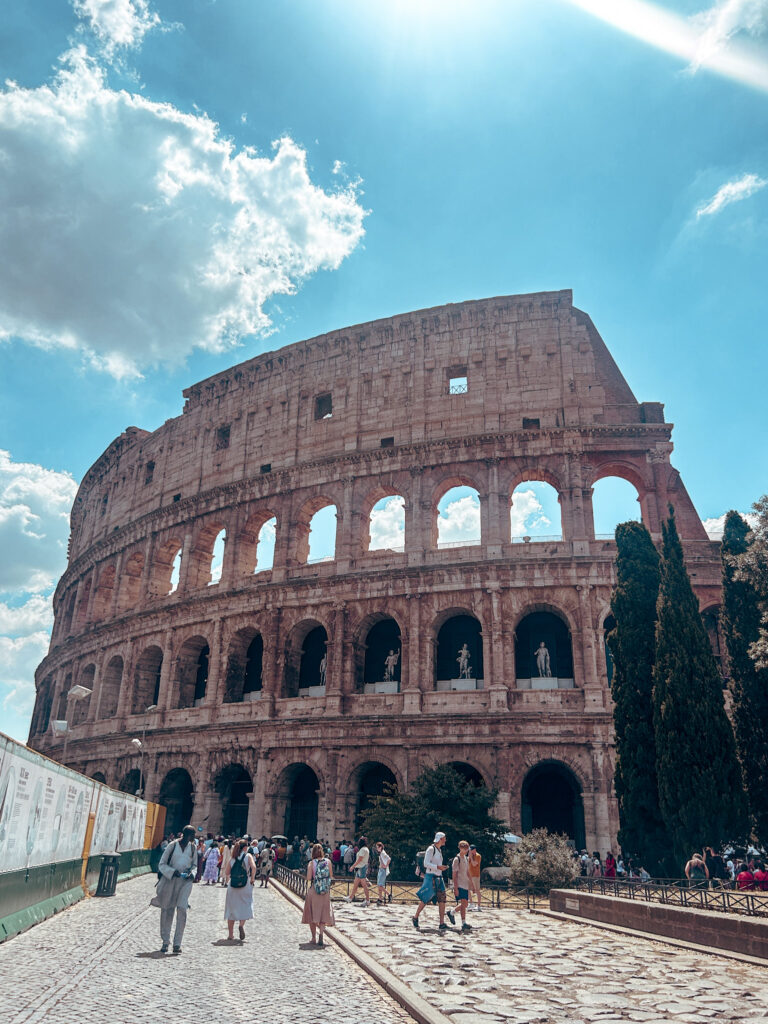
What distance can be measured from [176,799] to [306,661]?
25.7 ft

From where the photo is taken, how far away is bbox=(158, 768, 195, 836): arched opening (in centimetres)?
2927

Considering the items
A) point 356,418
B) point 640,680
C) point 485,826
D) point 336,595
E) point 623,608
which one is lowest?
point 485,826

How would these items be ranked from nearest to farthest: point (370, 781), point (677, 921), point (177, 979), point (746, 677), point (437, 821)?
point (177, 979) → point (677, 921) → point (746, 677) → point (437, 821) → point (370, 781)

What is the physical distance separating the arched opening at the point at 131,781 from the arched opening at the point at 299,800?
7.99 metres

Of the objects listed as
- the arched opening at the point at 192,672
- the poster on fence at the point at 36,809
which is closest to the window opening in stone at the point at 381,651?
the arched opening at the point at 192,672

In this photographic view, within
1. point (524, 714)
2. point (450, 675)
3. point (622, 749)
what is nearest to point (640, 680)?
point (622, 749)

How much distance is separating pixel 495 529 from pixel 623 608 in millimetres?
6996

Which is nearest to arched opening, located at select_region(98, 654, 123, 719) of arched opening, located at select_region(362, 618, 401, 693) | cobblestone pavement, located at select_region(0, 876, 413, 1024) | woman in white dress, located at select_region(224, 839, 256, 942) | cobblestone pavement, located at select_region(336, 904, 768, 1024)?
arched opening, located at select_region(362, 618, 401, 693)

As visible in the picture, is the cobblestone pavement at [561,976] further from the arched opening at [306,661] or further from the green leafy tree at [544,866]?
the arched opening at [306,661]

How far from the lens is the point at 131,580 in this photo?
36875mm

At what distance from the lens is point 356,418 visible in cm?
2995

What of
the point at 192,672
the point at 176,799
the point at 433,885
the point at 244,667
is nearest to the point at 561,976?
the point at 433,885

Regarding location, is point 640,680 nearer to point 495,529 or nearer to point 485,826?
point 485,826

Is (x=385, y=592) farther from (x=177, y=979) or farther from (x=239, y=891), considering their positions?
(x=177, y=979)
